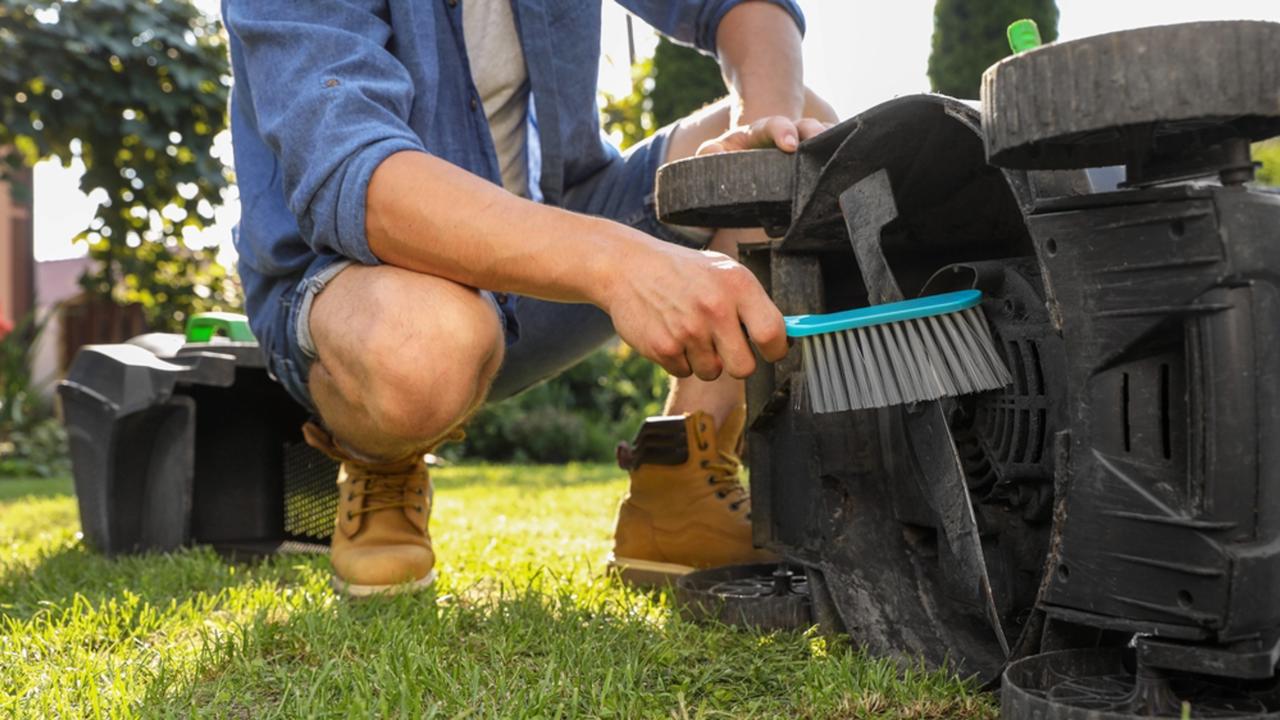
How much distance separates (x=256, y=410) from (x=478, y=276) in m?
1.18

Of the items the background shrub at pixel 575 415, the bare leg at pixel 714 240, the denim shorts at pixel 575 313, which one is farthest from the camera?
the background shrub at pixel 575 415

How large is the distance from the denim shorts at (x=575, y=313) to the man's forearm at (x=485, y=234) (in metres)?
0.38

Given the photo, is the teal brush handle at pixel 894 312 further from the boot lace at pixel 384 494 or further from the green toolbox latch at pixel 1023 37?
the boot lace at pixel 384 494

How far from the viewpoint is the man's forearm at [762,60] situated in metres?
1.95

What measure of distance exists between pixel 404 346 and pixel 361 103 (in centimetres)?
32

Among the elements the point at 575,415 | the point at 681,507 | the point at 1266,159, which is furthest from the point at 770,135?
the point at 575,415

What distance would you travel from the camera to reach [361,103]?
1.52m

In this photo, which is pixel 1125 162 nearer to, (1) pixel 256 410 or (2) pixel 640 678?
(2) pixel 640 678

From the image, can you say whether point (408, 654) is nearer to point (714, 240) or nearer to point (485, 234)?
point (485, 234)

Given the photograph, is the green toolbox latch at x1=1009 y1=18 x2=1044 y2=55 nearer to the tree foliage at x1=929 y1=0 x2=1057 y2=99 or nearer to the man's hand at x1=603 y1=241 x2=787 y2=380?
the man's hand at x1=603 y1=241 x2=787 y2=380

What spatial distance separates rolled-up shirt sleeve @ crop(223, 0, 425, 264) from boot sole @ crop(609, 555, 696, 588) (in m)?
0.67

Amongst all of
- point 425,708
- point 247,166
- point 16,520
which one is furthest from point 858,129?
point 16,520

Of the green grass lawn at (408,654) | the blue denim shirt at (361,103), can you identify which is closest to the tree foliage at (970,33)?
the blue denim shirt at (361,103)

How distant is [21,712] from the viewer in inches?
46.2
